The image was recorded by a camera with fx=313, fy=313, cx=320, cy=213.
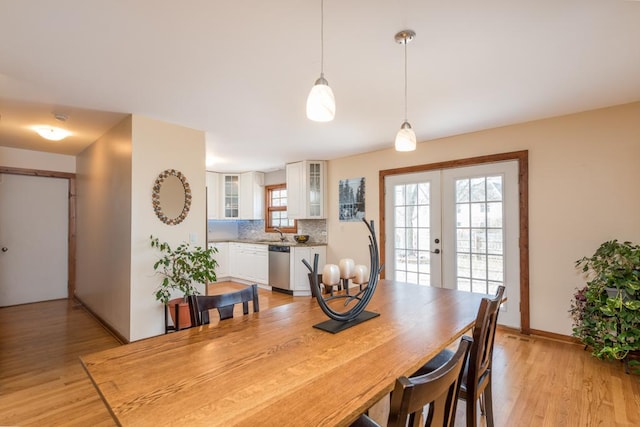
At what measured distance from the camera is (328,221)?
5.61 metres

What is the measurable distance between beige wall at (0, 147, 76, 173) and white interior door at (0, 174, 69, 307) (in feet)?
0.63

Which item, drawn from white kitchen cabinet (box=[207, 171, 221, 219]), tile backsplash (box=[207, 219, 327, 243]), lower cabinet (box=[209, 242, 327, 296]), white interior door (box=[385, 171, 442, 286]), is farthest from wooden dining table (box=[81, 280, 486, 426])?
white kitchen cabinet (box=[207, 171, 221, 219])

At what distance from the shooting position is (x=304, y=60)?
7.14 feet

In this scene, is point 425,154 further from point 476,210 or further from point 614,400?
point 614,400

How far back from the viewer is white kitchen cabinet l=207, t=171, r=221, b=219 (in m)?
6.71

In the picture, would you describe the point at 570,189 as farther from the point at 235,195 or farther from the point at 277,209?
the point at 235,195

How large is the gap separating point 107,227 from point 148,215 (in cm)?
92

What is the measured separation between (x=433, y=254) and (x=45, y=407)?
4.06m

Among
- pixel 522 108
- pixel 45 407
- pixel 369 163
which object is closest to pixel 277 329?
pixel 45 407

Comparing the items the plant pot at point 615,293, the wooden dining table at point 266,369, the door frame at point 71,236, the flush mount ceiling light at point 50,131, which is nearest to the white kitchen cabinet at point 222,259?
the door frame at point 71,236

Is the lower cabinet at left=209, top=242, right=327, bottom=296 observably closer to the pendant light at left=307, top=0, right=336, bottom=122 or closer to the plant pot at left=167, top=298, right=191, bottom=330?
the plant pot at left=167, top=298, right=191, bottom=330

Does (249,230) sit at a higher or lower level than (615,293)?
higher

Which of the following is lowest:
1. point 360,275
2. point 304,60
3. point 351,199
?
point 360,275

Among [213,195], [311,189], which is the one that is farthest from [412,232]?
[213,195]
